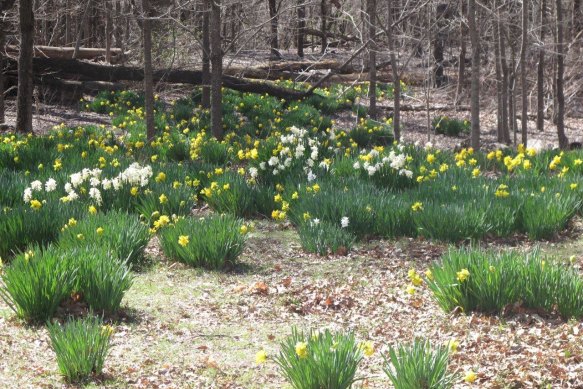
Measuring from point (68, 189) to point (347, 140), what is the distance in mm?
6967

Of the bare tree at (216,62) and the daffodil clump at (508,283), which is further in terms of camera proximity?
the bare tree at (216,62)

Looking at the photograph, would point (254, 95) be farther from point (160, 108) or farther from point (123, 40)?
point (123, 40)

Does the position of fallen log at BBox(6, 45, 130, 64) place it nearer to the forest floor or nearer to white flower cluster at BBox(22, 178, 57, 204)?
the forest floor

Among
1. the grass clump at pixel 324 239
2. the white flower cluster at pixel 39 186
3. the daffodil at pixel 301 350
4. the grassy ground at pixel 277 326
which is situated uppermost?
the white flower cluster at pixel 39 186

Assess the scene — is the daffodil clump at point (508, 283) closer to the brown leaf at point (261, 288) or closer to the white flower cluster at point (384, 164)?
the brown leaf at point (261, 288)

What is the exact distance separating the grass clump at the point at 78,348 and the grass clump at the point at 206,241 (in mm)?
2004

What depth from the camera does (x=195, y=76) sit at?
18.0m

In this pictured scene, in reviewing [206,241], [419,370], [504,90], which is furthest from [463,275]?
[504,90]

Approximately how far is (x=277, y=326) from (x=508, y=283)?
1486mm

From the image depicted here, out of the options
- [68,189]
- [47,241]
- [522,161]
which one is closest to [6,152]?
[68,189]

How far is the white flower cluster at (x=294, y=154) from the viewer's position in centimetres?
874

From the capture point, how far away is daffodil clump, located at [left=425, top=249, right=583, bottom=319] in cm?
470

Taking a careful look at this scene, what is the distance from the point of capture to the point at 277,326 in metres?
5.05

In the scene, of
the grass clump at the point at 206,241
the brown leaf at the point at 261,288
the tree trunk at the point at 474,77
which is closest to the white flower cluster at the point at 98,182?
the grass clump at the point at 206,241
